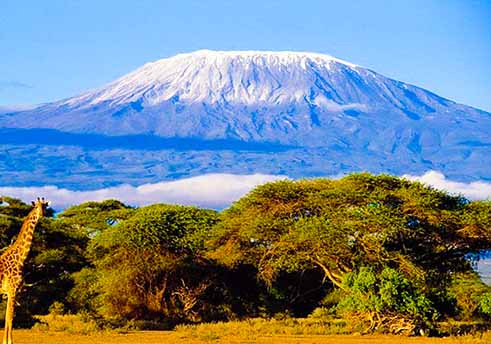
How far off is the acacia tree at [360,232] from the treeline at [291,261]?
44mm

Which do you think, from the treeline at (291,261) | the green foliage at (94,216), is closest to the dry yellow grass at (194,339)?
the treeline at (291,261)

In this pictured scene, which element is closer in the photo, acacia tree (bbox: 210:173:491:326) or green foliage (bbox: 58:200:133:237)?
acacia tree (bbox: 210:173:491:326)

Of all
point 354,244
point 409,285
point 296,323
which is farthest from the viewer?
point 296,323

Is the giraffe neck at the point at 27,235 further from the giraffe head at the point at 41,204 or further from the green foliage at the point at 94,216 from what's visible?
the green foliage at the point at 94,216

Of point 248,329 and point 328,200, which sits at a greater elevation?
point 328,200

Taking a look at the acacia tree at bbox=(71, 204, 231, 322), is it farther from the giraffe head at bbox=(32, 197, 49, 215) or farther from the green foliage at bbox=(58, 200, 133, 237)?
the giraffe head at bbox=(32, 197, 49, 215)

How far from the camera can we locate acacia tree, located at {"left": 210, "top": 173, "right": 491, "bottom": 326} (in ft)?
106

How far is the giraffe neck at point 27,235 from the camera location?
24.8 meters

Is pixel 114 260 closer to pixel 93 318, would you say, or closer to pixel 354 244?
pixel 93 318

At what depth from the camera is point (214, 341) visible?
2867 cm

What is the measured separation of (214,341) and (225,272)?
978 cm

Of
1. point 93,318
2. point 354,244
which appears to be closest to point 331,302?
point 354,244

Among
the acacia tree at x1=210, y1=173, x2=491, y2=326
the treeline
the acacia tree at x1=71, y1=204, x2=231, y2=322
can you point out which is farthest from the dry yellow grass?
the acacia tree at x1=71, y1=204, x2=231, y2=322

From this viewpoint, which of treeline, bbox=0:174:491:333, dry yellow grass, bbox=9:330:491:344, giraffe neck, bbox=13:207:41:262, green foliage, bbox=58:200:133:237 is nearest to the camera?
giraffe neck, bbox=13:207:41:262
